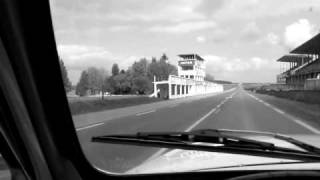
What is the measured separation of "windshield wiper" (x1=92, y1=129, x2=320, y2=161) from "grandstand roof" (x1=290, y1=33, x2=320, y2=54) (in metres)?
68.4

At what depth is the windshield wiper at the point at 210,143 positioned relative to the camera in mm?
3188

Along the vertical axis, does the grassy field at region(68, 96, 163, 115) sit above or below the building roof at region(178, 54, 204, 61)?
below

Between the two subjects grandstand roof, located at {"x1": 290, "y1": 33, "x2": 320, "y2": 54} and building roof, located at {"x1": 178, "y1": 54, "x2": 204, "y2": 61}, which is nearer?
building roof, located at {"x1": 178, "y1": 54, "x2": 204, "y2": 61}

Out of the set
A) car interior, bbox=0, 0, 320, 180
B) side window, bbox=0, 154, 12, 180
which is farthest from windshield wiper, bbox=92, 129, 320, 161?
side window, bbox=0, 154, 12, 180

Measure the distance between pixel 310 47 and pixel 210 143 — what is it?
3126 inches

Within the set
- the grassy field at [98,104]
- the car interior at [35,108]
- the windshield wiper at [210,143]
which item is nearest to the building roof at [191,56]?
the windshield wiper at [210,143]

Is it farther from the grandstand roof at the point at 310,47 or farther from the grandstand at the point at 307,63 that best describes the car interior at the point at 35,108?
the grandstand roof at the point at 310,47

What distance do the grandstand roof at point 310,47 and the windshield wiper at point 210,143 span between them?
224 feet

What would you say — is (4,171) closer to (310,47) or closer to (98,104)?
(98,104)

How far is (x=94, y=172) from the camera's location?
324 cm

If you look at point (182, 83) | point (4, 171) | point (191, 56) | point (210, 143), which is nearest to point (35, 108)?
point (4, 171)

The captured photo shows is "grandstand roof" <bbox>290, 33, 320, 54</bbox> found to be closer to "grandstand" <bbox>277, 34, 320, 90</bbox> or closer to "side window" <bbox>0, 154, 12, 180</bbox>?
"grandstand" <bbox>277, 34, 320, 90</bbox>

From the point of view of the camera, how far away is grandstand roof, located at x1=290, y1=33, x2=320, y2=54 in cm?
7271

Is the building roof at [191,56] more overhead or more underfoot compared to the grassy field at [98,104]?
more overhead
